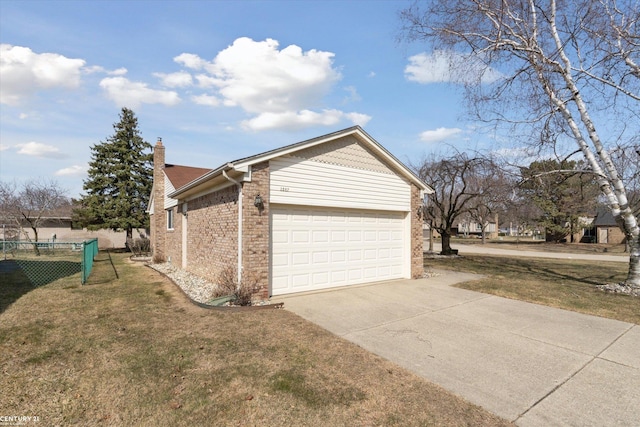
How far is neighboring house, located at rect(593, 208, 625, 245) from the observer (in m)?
38.0

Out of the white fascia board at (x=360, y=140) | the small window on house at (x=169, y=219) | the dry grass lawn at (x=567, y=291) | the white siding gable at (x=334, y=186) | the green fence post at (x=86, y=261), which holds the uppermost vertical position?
the white fascia board at (x=360, y=140)

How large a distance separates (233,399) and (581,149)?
11.8m

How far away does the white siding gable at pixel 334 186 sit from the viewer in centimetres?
823

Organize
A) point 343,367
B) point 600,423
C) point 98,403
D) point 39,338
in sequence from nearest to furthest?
point 600,423
point 98,403
point 343,367
point 39,338

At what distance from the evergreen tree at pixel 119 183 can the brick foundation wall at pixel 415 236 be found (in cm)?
2095

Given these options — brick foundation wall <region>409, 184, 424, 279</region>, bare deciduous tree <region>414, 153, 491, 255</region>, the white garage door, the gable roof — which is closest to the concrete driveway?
the white garage door

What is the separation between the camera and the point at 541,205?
33906mm

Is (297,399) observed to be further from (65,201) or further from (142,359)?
(65,201)

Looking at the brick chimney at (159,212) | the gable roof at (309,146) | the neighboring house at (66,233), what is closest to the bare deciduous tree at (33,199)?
the neighboring house at (66,233)

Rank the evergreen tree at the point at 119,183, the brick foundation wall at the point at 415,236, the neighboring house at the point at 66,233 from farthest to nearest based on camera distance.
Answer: the neighboring house at the point at 66,233 → the evergreen tree at the point at 119,183 → the brick foundation wall at the point at 415,236

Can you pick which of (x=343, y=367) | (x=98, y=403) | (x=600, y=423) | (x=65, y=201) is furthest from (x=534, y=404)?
(x=65, y=201)

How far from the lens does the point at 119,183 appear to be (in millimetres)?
24688

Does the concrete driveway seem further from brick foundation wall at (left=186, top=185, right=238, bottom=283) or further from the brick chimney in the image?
the brick chimney

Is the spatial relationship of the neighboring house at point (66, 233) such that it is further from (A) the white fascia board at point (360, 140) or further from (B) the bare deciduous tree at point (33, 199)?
(A) the white fascia board at point (360, 140)
